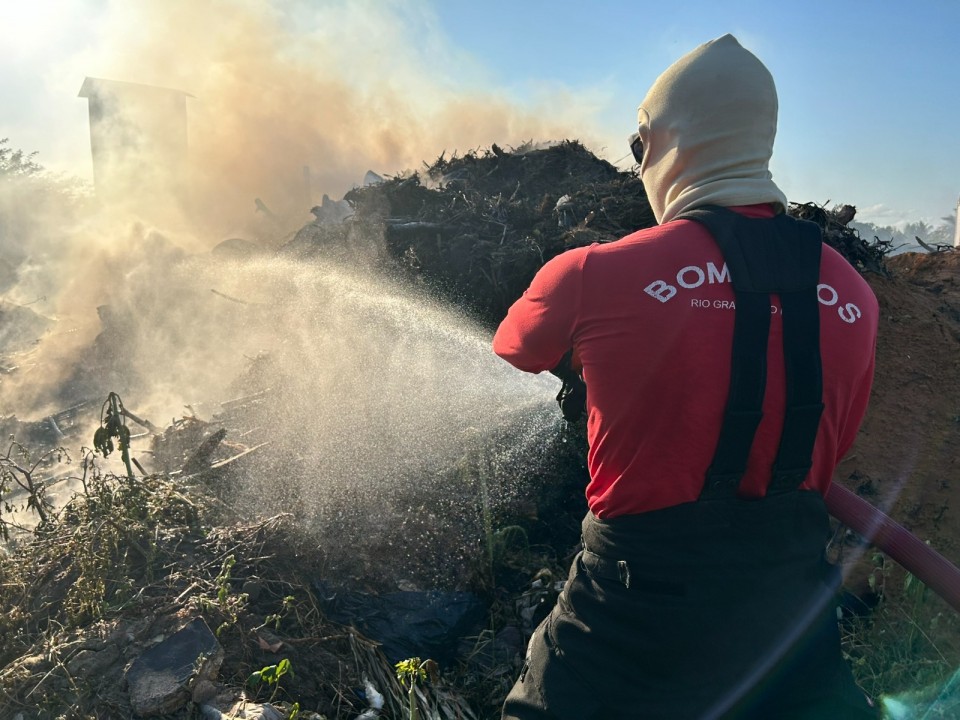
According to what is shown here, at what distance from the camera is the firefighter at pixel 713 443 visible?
5.36ft

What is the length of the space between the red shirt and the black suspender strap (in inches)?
0.9

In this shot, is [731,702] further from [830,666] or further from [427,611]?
[427,611]

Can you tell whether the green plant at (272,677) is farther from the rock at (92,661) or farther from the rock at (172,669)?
the rock at (92,661)

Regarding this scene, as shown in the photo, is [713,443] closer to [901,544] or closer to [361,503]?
[901,544]

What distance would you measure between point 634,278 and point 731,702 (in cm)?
109

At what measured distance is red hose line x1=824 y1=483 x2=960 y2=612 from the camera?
1.99 m

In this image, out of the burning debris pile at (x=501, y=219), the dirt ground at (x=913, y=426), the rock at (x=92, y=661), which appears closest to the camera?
the rock at (x=92, y=661)

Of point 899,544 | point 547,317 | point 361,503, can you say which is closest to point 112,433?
point 361,503

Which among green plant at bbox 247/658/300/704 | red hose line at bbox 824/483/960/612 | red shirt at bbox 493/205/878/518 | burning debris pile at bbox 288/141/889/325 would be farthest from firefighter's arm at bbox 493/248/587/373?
burning debris pile at bbox 288/141/889/325

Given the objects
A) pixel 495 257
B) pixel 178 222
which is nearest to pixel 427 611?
pixel 495 257

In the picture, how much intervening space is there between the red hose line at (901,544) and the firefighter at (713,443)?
1.30ft

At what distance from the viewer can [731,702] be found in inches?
67.2

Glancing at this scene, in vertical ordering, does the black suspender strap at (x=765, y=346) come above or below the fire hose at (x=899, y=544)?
above

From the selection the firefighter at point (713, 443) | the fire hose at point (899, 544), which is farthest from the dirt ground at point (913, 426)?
the firefighter at point (713, 443)
